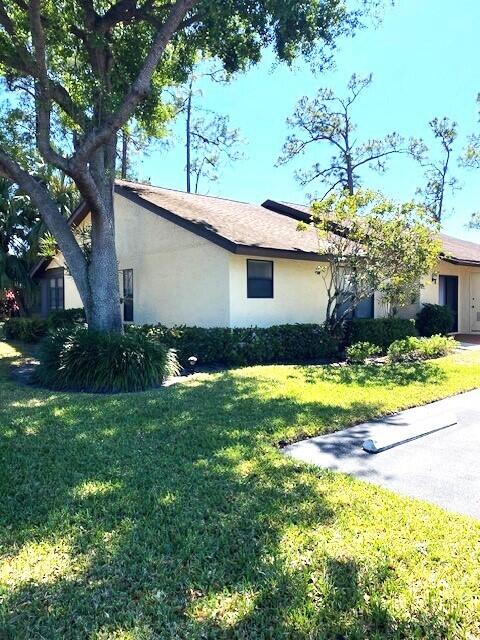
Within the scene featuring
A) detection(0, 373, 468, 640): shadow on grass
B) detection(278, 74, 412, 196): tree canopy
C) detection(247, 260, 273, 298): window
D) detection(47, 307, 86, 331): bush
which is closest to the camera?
detection(0, 373, 468, 640): shadow on grass

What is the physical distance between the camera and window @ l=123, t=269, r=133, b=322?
16.1 m

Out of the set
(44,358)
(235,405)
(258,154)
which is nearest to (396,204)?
(235,405)

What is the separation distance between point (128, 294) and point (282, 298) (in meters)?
5.84

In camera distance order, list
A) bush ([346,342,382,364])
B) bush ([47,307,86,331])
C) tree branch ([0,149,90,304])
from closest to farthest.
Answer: tree branch ([0,149,90,304]) < bush ([346,342,382,364]) < bush ([47,307,86,331])

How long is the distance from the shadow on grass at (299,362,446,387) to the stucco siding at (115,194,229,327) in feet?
11.2

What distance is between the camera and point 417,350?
12.5 metres

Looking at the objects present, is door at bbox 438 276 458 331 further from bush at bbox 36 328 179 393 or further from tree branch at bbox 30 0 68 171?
tree branch at bbox 30 0 68 171

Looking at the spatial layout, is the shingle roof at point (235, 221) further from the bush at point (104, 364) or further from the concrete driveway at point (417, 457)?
the concrete driveway at point (417, 457)

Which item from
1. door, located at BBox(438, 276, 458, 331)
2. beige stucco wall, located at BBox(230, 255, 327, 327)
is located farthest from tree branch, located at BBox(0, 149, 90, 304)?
door, located at BBox(438, 276, 458, 331)

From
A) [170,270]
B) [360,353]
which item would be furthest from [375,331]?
[170,270]

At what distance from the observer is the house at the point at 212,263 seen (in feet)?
40.4

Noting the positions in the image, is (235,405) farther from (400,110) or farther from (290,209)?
(400,110)

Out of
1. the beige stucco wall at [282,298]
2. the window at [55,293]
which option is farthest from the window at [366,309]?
the window at [55,293]

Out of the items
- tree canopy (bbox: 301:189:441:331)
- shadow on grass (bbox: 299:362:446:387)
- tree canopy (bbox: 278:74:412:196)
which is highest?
tree canopy (bbox: 278:74:412:196)
